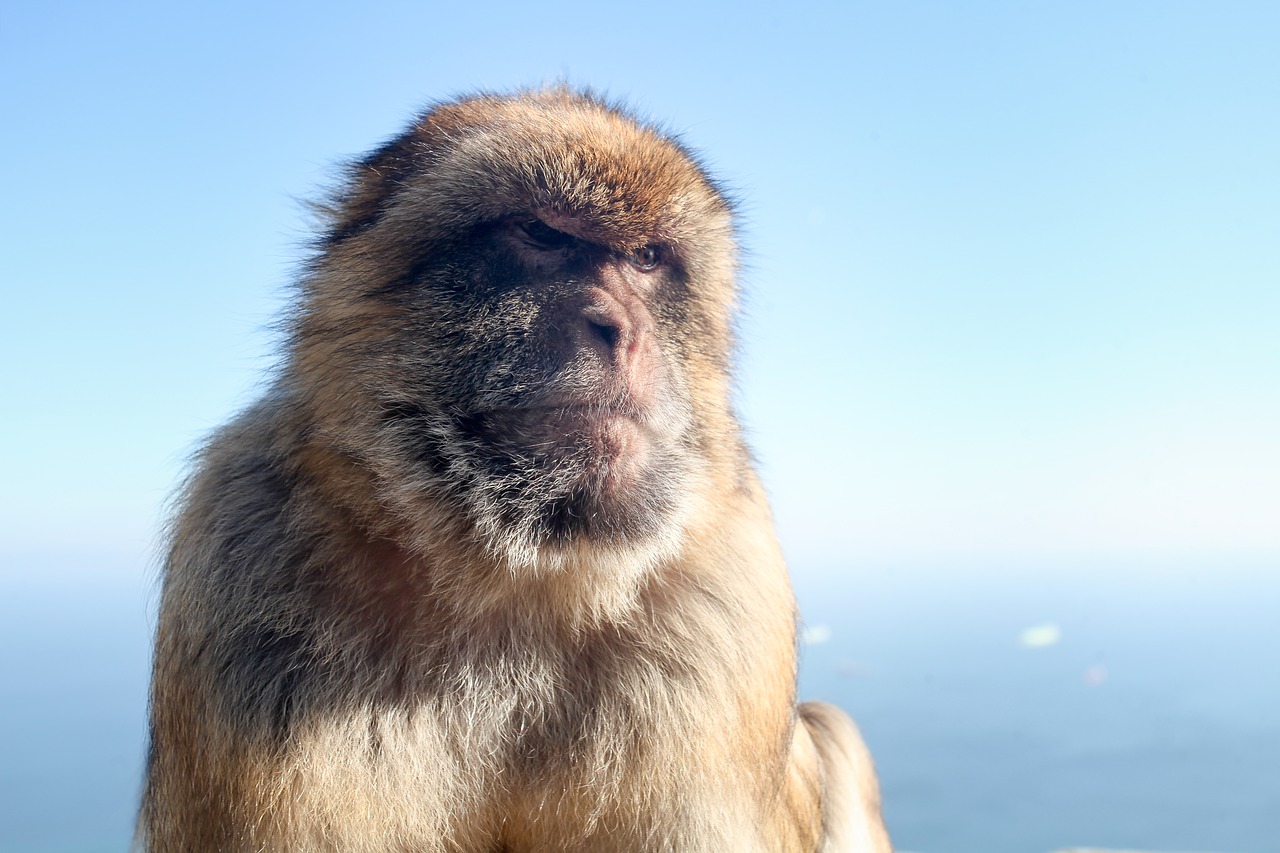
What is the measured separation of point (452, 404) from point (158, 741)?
96 cm

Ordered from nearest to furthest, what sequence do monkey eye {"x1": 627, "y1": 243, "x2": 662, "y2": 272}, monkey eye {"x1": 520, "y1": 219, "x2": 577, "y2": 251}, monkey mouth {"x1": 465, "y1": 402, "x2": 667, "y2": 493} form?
monkey mouth {"x1": 465, "y1": 402, "x2": 667, "y2": 493}, monkey eye {"x1": 520, "y1": 219, "x2": 577, "y2": 251}, monkey eye {"x1": 627, "y1": 243, "x2": 662, "y2": 272}

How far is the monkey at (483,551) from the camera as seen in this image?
1.67 meters

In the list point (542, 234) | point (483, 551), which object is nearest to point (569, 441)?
point (483, 551)

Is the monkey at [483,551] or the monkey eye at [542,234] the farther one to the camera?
the monkey eye at [542,234]

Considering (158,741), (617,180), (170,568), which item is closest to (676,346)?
(617,180)

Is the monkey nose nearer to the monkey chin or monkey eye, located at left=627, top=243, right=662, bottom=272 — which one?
the monkey chin

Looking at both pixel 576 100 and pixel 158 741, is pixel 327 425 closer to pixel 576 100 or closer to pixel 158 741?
pixel 158 741

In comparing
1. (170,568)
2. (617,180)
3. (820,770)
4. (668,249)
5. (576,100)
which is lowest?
(820,770)

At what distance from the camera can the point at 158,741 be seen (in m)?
1.92

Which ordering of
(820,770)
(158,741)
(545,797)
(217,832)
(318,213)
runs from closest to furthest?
(217,832) → (545,797) → (158,741) → (318,213) → (820,770)

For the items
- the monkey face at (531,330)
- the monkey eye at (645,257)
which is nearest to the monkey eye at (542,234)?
the monkey face at (531,330)

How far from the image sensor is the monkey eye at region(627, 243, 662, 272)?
1935mm

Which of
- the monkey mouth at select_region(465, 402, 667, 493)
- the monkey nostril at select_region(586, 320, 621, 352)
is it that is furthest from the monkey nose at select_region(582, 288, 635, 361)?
the monkey mouth at select_region(465, 402, 667, 493)

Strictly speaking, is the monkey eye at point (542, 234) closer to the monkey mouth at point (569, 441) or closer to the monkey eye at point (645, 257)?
the monkey eye at point (645, 257)
